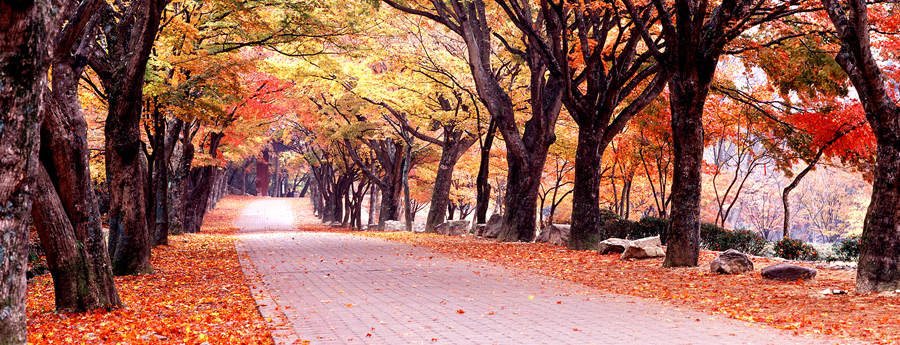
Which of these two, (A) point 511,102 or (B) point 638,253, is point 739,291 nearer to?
(B) point 638,253

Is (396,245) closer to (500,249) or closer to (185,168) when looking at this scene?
(500,249)

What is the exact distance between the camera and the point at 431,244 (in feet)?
56.7

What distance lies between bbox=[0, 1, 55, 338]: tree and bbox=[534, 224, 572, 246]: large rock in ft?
44.6

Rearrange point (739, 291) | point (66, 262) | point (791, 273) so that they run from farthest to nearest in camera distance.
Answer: point (791, 273) → point (739, 291) → point (66, 262)

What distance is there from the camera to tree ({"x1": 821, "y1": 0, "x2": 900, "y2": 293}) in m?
7.61

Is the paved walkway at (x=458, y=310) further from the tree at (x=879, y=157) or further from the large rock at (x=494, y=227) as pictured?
the large rock at (x=494, y=227)

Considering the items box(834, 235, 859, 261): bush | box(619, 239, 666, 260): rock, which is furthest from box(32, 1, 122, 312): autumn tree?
box(834, 235, 859, 261): bush

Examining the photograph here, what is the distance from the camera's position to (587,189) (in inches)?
569

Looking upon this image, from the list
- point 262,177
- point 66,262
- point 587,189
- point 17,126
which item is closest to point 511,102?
point 587,189

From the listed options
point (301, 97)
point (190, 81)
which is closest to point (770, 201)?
point (301, 97)

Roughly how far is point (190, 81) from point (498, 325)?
8.66 m

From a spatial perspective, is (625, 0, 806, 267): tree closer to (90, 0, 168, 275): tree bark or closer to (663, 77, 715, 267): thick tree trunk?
(663, 77, 715, 267): thick tree trunk

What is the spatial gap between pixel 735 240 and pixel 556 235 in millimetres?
4254

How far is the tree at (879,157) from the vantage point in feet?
25.0
